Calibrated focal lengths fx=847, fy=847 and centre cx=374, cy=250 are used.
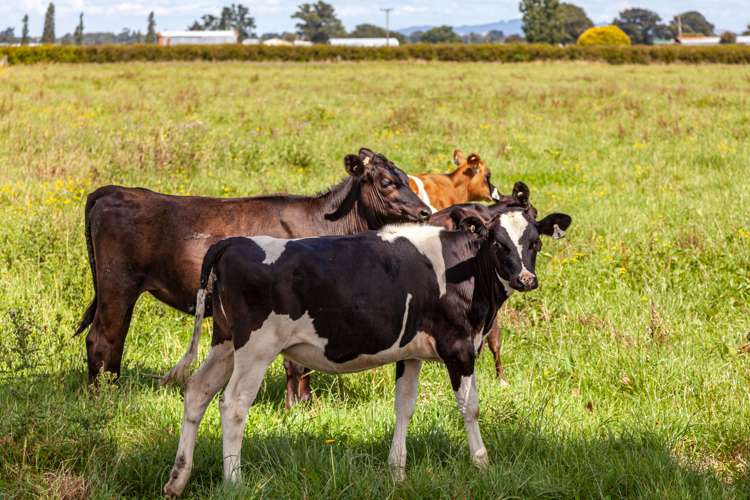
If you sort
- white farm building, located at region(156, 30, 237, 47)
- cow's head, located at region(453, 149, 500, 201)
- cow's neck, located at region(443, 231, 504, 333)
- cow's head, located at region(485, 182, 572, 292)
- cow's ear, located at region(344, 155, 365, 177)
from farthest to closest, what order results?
1. white farm building, located at region(156, 30, 237, 47)
2. cow's head, located at region(453, 149, 500, 201)
3. cow's ear, located at region(344, 155, 365, 177)
4. cow's neck, located at region(443, 231, 504, 333)
5. cow's head, located at region(485, 182, 572, 292)

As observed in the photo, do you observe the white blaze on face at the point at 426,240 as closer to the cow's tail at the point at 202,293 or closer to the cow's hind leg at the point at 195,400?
the cow's tail at the point at 202,293

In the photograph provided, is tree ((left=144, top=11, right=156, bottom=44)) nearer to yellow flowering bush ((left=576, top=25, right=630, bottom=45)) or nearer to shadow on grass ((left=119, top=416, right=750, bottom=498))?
yellow flowering bush ((left=576, top=25, right=630, bottom=45))

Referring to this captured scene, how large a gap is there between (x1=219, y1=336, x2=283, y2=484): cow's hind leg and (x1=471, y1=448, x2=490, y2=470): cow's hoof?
1195mm

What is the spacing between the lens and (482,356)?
6.46 m

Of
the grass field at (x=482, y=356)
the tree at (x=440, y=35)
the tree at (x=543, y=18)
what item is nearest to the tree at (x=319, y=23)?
the tree at (x=440, y=35)

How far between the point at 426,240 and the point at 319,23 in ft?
583

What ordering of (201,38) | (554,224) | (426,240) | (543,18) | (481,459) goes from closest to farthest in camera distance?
(481,459), (426,240), (554,224), (543,18), (201,38)

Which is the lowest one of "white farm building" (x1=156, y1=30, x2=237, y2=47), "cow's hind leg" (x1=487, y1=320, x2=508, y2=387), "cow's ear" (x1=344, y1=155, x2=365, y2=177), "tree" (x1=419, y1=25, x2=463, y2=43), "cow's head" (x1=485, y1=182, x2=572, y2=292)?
"cow's hind leg" (x1=487, y1=320, x2=508, y2=387)

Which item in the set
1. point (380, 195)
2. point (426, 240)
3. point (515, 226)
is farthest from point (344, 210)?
point (515, 226)

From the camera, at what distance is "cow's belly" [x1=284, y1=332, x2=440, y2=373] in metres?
4.36

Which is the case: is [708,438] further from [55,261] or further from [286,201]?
[55,261]

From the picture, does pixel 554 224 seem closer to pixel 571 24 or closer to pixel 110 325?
pixel 110 325

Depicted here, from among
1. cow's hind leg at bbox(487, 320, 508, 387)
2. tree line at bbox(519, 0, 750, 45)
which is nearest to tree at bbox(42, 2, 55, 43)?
tree line at bbox(519, 0, 750, 45)

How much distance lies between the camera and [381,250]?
4543 mm
